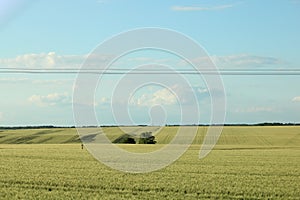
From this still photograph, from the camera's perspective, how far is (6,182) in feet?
85.1

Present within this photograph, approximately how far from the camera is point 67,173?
29.5m

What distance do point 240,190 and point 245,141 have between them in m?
66.4

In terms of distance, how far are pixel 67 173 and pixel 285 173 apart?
12.6m

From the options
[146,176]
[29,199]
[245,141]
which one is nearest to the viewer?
[29,199]

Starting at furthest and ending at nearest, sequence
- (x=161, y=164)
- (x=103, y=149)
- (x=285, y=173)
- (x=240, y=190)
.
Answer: (x=103, y=149) → (x=161, y=164) → (x=285, y=173) → (x=240, y=190)

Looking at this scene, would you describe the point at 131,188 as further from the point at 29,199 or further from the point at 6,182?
the point at 6,182

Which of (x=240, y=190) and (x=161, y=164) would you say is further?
(x=161, y=164)

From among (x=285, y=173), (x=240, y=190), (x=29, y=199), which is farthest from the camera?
(x=285, y=173)

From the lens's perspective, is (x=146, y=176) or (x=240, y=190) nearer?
(x=240, y=190)

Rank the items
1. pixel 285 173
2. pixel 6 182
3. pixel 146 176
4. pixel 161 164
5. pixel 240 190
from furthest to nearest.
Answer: pixel 161 164, pixel 285 173, pixel 146 176, pixel 6 182, pixel 240 190

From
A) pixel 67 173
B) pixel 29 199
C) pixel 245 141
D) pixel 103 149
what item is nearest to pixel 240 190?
pixel 29 199

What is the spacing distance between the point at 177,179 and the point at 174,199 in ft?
21.1

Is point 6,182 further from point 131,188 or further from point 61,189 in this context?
point 131,188

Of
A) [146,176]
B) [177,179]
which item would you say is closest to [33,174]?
[146,176]
